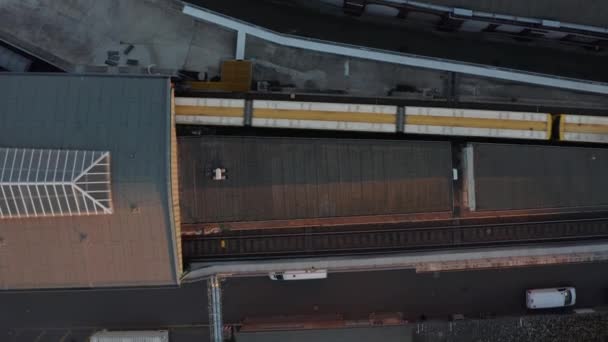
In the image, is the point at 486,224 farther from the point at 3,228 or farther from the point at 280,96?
the point at 3,228

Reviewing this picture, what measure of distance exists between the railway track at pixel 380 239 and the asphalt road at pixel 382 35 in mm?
18587

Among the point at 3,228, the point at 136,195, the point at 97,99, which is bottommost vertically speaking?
the point at 3,228

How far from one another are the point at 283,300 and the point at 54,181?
87.6ft

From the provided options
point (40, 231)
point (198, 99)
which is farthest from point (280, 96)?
point (40, 231)

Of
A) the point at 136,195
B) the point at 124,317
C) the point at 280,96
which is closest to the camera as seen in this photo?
the point at 136,195

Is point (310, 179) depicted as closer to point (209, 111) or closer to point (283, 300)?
point (209, 111)

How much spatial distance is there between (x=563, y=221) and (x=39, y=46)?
5679 cm

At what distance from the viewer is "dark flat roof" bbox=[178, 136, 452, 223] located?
1431 inches

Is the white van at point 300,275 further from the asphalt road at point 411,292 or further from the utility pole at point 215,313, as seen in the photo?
the utility pole at point 215,313

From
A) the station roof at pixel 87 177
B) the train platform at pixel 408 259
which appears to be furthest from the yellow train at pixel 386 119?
the train platform at pixel 408 259

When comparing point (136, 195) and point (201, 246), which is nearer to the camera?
point (136, 195)

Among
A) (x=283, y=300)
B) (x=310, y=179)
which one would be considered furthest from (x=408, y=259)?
(x=283, y=300)

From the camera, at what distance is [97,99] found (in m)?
32.6

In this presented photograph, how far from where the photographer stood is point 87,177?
1224 inches
